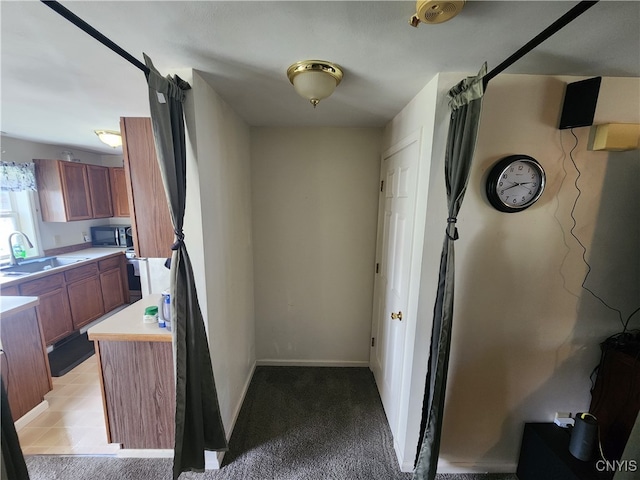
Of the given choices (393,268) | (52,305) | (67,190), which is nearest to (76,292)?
(52,305)

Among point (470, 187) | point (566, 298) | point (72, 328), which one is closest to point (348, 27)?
point (470, 187)

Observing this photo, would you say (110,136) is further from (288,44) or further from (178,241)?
(288,44)

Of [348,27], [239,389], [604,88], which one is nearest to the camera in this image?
[348,27]

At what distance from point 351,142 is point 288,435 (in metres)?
2.36

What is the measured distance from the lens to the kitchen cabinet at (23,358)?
1.73 m

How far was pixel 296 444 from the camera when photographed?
5.67 feet

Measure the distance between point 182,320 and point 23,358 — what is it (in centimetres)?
170

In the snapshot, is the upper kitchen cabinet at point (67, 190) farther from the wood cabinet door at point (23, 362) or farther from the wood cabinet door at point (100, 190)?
the wood cabinet door at point (23, 362)

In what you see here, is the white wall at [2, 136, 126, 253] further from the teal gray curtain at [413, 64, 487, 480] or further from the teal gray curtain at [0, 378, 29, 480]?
the teal gray curtain at [413, 64, 487, 480]

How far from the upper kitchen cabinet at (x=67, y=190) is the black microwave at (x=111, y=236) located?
33 cm

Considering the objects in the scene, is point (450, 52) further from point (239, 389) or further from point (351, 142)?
point (239, 389)

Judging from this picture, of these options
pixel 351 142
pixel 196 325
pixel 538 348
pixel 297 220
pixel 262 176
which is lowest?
pixel 538 348

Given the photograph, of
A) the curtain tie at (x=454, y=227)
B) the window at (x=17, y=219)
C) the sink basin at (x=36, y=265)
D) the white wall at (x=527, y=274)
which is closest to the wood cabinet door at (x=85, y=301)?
the sink basin at (x=36, y=265)

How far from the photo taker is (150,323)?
1.58 metres
